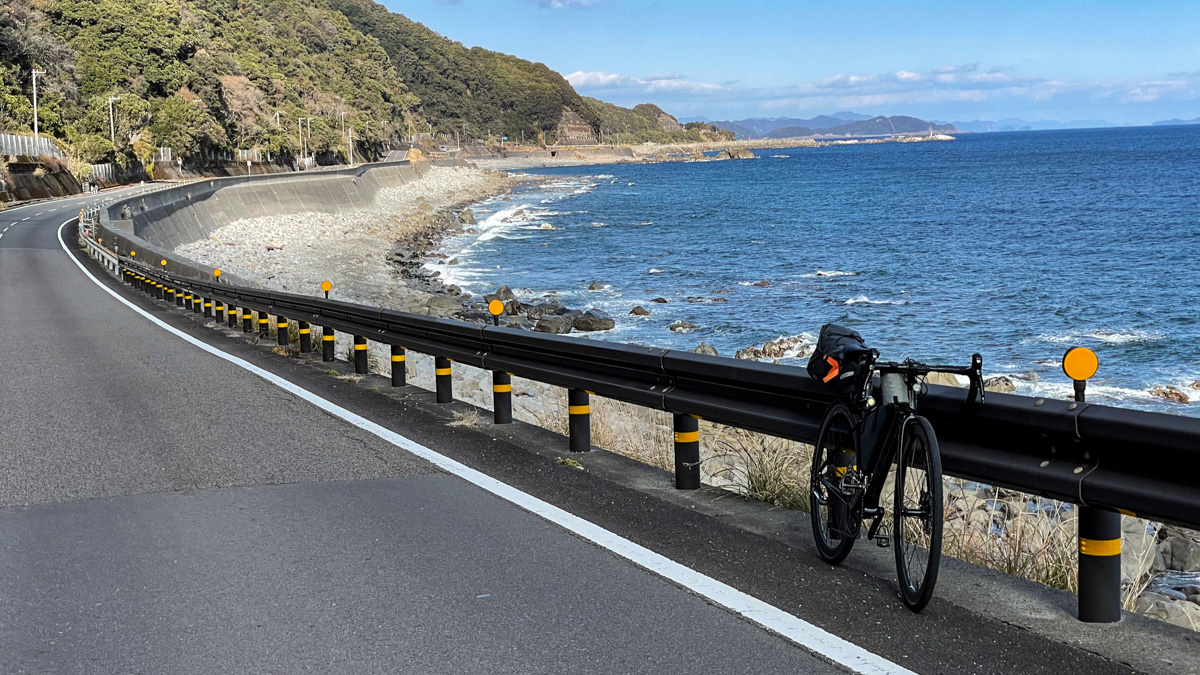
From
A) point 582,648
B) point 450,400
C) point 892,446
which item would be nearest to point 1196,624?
point 892,446

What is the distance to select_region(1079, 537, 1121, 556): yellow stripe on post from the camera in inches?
164

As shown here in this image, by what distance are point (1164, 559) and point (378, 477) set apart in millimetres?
6312

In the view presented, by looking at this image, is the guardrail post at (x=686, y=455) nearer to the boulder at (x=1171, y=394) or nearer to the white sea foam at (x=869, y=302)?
the boulder at (x=1171, y=394)

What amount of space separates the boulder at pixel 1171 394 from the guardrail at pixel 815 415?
53.1 ft

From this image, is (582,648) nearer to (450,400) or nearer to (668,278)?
(450,400)

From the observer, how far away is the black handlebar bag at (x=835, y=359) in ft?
16.3

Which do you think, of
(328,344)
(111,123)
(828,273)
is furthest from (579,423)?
(111,123)

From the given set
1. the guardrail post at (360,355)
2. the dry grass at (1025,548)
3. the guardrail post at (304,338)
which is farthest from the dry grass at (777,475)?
the guardrail post at (304,338)

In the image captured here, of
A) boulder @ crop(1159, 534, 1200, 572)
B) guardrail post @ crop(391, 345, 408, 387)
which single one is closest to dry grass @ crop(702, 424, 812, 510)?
boulder @ crop(1159, 534, 1200, 572)

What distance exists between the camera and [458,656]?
3.95 metres

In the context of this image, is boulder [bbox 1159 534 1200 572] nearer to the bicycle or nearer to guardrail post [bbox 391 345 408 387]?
the bicycle

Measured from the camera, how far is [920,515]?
4.25m

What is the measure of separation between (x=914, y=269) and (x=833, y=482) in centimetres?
4140

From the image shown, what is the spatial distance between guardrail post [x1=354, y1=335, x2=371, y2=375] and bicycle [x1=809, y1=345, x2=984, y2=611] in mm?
7523
